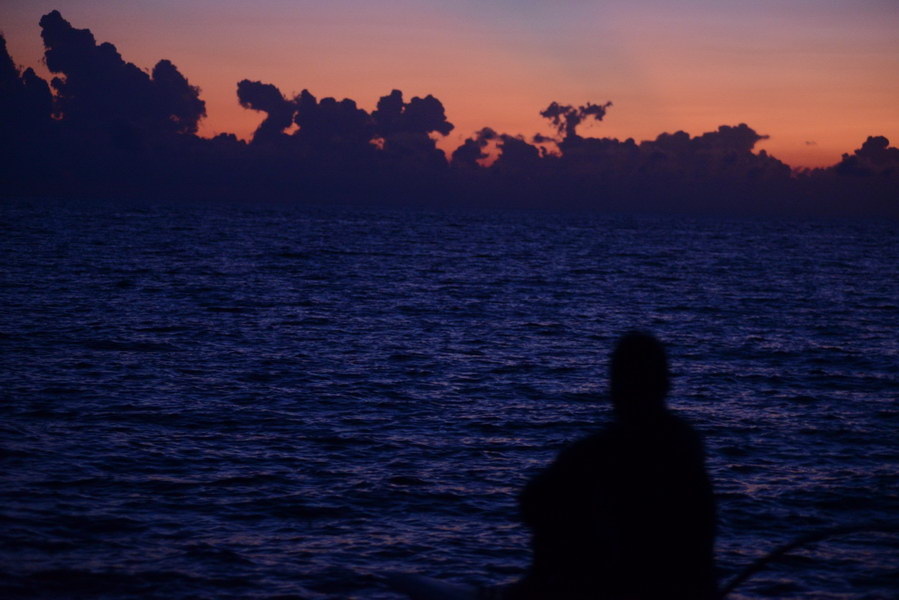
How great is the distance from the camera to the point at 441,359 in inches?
1061

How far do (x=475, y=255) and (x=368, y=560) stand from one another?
294 ft

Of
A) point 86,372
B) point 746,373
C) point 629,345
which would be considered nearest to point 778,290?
point 746,373

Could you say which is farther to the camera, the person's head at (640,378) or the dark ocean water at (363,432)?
the dark ocean water at (363,432)

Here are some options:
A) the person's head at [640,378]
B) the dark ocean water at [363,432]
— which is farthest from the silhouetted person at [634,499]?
the dark ocean water at [363,432]

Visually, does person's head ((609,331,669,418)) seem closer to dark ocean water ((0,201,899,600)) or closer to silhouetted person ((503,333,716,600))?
silhouetted person ((503,333,716,600))

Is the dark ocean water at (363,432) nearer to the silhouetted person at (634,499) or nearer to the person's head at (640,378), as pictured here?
the silhouetted person at (634,499)

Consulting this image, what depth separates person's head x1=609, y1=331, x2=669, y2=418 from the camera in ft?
13.5

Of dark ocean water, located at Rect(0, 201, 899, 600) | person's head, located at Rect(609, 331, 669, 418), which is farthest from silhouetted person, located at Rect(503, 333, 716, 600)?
dark ocean water, located at Rect(0, 201, 899, 600)

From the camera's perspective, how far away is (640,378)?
4.12m

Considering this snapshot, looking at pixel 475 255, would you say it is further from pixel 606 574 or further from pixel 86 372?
pixel 606 574

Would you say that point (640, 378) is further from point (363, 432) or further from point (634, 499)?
point (363, 432)

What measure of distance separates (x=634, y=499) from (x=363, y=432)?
13.0 m

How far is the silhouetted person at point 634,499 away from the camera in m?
4.10

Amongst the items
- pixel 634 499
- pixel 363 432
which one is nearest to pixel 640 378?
pixel 634 499
